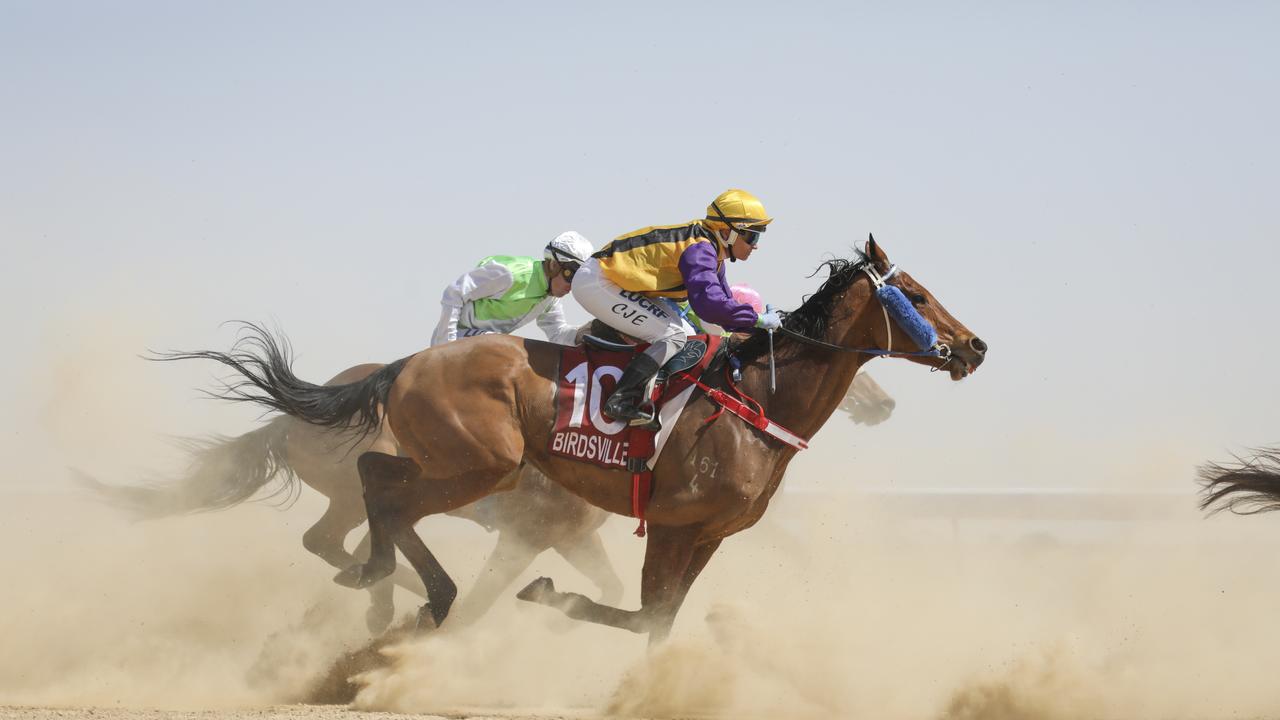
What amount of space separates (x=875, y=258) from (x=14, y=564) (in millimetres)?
7092

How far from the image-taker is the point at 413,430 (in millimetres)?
6637

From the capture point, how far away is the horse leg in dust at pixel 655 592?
21.4 ft

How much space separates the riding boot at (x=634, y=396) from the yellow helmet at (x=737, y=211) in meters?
0.81

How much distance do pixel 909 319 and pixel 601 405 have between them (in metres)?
1.60

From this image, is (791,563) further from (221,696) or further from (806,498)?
(221,696)

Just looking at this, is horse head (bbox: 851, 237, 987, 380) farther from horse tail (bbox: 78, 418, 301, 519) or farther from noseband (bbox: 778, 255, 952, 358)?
horse tail (bbox: 78, 418, 301, 519)

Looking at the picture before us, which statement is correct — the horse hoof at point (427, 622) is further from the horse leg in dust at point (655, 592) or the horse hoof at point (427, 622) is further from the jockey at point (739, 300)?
the jockey at point (739, 300)

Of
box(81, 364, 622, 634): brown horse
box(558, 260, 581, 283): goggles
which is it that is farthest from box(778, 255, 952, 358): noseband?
box(81, 364, 622, 634): brown horse

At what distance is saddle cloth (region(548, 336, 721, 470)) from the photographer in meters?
6.43

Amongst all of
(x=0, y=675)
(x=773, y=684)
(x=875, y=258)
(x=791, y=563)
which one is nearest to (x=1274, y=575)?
(x=791, y=563)

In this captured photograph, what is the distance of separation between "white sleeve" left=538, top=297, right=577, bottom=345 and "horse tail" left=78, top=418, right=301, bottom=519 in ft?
6.42

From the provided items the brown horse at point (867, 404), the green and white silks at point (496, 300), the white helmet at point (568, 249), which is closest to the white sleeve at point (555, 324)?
the green and white silks at point (496, 300)

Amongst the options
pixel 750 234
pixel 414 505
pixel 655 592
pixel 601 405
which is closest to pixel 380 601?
pixel 414 505

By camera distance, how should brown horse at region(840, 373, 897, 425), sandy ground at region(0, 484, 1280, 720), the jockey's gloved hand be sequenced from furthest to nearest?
brown horse at region(840, 373, 897, 425) < sandy ground at region(0, 484, 1280, 720) < the jockey's gloved hand
